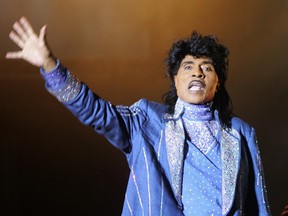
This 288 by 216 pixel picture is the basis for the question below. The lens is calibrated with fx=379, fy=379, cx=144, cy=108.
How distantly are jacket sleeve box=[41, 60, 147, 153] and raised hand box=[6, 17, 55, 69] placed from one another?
0.09 ft

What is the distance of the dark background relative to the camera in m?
2.22

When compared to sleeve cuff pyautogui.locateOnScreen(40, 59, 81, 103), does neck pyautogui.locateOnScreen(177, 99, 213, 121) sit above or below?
below

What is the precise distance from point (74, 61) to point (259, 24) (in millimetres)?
1300

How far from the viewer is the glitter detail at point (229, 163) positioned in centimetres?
104

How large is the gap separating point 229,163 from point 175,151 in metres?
0.16

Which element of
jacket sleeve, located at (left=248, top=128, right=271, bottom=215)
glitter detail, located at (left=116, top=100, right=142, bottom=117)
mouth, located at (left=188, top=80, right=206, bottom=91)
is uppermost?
mouth, located at (left=188, top=80, right=206, bottom=91)

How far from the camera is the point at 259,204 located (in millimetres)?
1154

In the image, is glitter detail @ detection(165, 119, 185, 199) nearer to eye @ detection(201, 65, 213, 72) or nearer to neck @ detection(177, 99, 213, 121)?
neck @ detection(177, 99, 213, 121)

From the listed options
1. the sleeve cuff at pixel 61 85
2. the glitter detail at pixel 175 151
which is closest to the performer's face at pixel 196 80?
the glitter detail at pixel 175 151

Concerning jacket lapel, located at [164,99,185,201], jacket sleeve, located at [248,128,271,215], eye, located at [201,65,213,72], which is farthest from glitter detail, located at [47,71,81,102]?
jacket sleeve, located at [248,128,271,215]

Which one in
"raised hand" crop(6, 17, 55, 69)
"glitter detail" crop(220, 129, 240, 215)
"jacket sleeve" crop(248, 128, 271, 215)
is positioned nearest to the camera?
"raised hand" crop(6, 17, 55, 69)

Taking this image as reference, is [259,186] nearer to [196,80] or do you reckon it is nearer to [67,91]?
[196,80]

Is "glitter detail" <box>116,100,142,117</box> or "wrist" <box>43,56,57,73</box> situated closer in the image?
"wrist" <box>43,56,57,73</box>

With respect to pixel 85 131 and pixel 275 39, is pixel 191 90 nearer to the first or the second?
pixel 85 131
